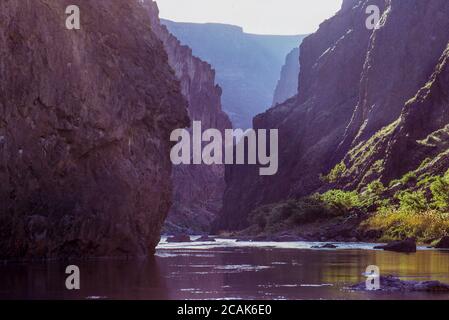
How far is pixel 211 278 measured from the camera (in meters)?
45.8

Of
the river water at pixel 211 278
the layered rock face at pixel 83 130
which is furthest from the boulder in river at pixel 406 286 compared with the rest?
the layered rock face at pixel 83 130

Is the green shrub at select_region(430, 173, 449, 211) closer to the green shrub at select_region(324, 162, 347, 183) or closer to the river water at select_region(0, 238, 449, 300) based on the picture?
the river water at select_region(0, 238, 449, 300)

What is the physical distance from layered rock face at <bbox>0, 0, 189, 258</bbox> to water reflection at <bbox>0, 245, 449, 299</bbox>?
481 cm

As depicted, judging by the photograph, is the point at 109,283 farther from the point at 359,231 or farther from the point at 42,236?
the point at 359,231

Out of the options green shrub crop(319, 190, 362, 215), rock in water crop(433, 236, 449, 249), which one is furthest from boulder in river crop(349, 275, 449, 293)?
green shrub crop(319, 190, 362, 215)

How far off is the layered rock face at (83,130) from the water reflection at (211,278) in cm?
481

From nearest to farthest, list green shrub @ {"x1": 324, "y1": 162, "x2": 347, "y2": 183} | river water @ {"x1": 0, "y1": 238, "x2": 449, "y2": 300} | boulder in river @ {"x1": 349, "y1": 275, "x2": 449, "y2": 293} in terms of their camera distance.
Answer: river water @ {"x1": 0, "y1": 238, "x2": 449, "y2": 300} → boulder in river @ {"x1": 349, "y1": 275, "x2": 449, "y2": 293} → green shrub @ {"x1": 324, "y1": 162, "x2": 347, "y2": 183}

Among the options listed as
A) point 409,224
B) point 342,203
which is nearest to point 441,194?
point 409,224

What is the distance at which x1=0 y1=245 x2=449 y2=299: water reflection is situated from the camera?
36281mm

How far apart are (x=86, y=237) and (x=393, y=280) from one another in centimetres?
3271

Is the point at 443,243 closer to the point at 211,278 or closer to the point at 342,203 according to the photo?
the point at 211,278

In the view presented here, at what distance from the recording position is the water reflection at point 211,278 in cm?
3628

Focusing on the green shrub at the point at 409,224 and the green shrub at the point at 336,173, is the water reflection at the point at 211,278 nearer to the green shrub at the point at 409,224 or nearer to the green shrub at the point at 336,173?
the green shrub at the point at 409,224
